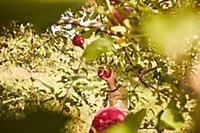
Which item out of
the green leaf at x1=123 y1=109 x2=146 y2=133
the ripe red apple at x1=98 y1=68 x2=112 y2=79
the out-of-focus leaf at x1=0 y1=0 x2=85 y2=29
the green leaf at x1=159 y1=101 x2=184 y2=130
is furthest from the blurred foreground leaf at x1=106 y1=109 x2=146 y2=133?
the ripe red apple at x1=98 y1=68 x2=112 y2=79

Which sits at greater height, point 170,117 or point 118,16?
point 118,16

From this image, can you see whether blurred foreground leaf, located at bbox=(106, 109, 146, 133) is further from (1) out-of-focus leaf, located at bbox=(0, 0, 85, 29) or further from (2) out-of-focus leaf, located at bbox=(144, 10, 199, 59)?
(1) out-of-focus leaf, located at bbox=(0, 0, 85, 29)

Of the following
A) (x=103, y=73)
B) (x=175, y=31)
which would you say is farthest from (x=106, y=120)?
(x=103, y=73)

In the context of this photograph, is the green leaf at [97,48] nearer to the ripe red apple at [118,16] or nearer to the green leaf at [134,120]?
the ripe red apple at [118,16]

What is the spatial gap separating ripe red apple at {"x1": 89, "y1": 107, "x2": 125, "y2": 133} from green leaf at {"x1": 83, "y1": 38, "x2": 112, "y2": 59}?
0.10 metres

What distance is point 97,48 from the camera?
0.74 metres

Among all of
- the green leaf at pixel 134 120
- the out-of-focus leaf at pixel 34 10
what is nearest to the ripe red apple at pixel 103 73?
the green leaf at pixel 134 120

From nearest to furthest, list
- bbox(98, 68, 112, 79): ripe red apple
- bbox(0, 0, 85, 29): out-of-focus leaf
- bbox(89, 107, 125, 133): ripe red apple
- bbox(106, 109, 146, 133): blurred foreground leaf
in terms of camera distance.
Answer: bbox(0, 0, 85, 29): out-of-focus leaf
bbox(106, 109, 146, 133): blurred foreground leaf
bbox(89, 107, 125, 133): ripe red apple
bbox(98, 68, 112, 79): ripe red apple

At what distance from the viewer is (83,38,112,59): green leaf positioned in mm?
715

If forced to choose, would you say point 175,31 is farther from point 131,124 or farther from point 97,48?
point 97,48

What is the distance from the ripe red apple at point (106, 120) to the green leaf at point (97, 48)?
3.9 inches

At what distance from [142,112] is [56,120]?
323mm

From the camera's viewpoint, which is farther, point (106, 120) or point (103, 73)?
point (103, 73)

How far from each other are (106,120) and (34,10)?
457 millimetres
